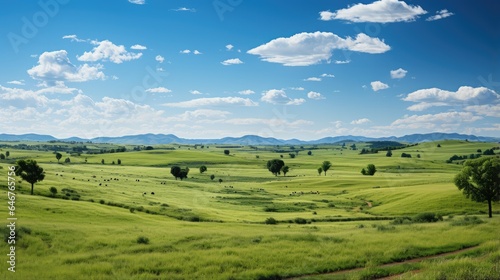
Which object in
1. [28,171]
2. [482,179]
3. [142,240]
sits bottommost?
[142,240]

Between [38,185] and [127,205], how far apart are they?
20895mm

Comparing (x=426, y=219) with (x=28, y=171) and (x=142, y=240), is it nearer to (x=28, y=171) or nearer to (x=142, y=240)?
(x=142, y=240)

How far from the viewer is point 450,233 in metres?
38.2

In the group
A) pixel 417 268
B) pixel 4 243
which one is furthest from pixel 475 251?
pixel 4 243

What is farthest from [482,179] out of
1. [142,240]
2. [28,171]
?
[28,171]

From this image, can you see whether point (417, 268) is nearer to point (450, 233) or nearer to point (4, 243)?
point (450, 233)

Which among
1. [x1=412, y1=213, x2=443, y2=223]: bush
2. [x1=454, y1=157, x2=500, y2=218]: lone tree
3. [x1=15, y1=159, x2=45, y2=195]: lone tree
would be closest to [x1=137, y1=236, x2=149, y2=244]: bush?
[x1=412, y1=213, x2=443, y2=223]: bush

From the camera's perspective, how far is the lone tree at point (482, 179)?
59406 mm

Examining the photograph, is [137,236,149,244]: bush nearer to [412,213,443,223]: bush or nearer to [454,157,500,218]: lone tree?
[412,213,443,223]: bush

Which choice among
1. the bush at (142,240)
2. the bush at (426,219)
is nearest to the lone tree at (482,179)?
the bush at (426,219)

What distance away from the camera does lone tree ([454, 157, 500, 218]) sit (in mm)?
A: 59406

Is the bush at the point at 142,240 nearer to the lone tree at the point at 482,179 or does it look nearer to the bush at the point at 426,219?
the bush at the point at 426,219

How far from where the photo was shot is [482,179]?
2378 inches

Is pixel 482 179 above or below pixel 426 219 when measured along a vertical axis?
above
